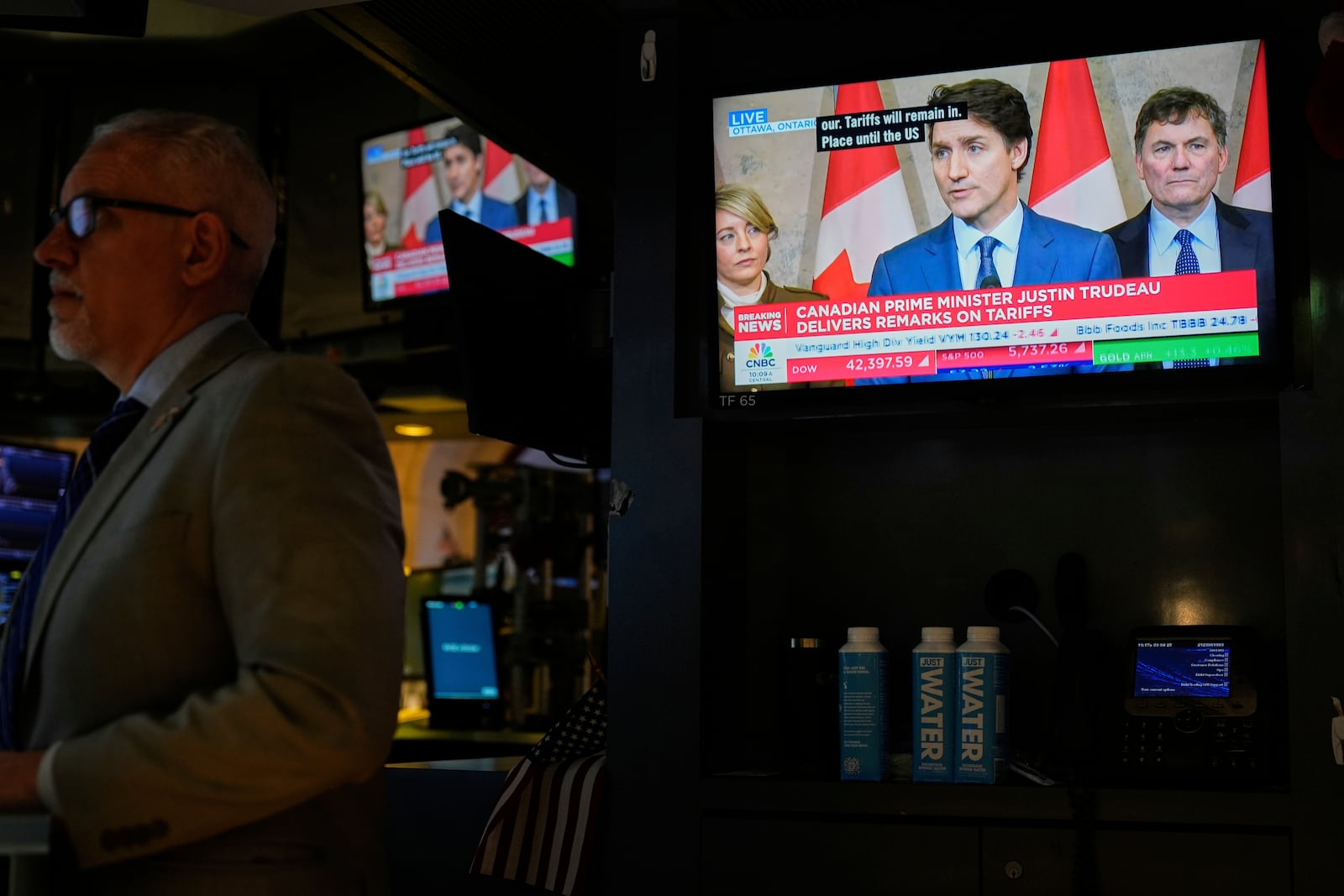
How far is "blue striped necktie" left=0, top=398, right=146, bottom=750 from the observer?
1451mm

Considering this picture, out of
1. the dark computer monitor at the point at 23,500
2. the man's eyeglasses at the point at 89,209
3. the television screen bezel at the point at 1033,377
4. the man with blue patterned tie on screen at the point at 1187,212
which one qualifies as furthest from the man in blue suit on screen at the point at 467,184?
the man's eyeglasses at the point at 89,209

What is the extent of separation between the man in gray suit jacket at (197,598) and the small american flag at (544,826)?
0.89 m

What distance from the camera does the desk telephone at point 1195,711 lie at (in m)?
2.13

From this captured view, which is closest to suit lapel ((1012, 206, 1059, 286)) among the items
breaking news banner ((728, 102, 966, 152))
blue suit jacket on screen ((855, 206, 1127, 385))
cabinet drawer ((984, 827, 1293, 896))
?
blue suit jacket on screen ((855, 206, 1127, 385))

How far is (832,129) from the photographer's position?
7.84 ft

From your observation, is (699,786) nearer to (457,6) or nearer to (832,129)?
(832,129)

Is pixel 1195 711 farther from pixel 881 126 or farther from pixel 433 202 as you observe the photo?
pixel 433 202

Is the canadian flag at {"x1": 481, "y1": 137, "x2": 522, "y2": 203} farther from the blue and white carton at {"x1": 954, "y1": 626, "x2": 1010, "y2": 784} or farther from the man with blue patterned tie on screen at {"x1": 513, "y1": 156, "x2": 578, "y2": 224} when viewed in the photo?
the blue and white carton at {"x1": 954, "y1": 626, "x2": 1010, "y2": 784}

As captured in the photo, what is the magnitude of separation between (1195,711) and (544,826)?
114 centimetres

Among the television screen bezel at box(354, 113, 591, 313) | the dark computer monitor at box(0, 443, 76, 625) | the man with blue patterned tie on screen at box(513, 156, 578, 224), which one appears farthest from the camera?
the dark computer monitor at box(0, 443, 76, 625)

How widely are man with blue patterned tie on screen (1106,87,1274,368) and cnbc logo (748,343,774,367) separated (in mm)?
613

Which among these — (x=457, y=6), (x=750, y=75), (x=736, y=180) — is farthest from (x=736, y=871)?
(x=457, y=6)

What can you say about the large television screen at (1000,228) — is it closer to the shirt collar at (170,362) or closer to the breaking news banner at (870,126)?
the breaking news banner at (870,126)

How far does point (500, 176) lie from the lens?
5.71m
